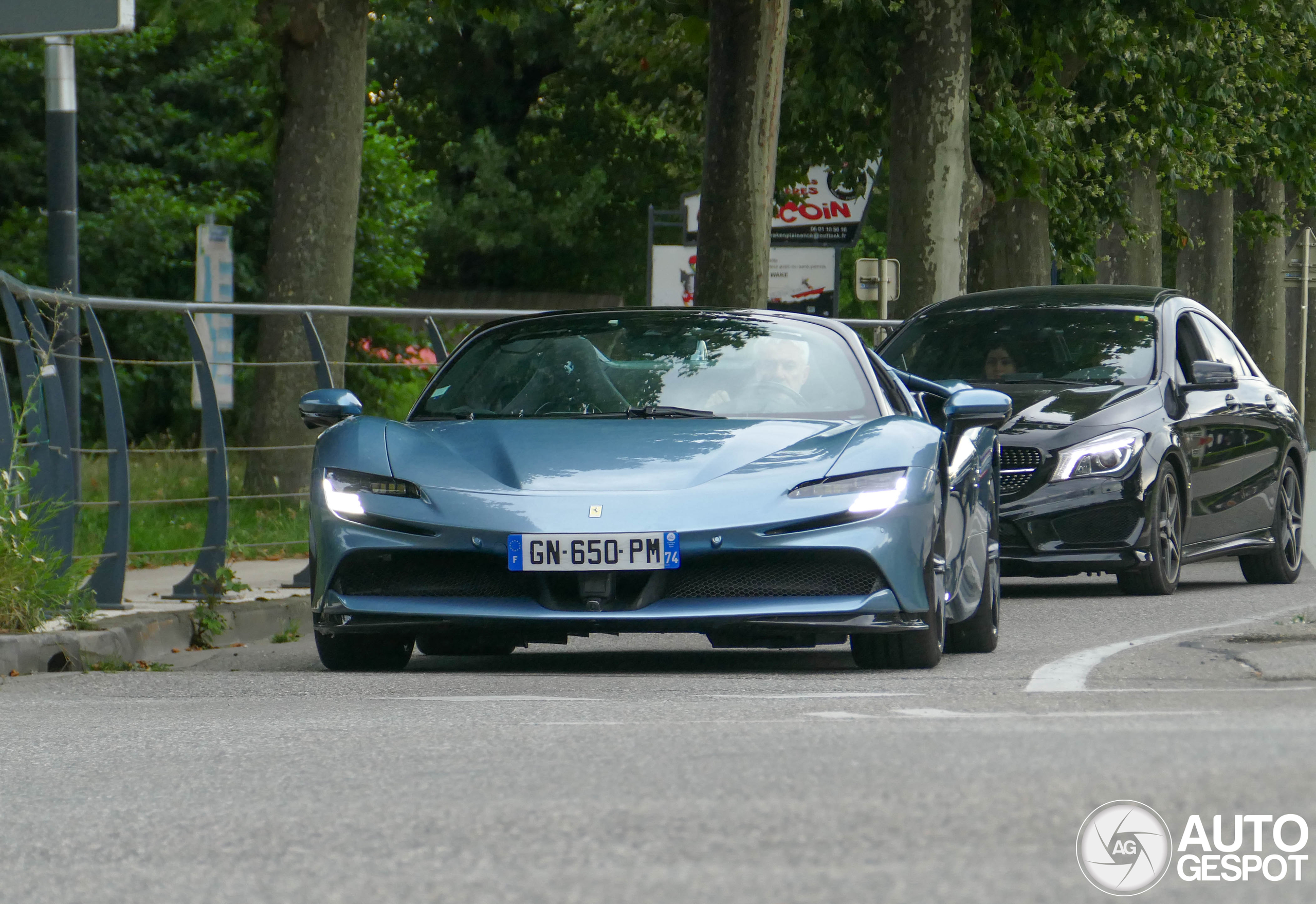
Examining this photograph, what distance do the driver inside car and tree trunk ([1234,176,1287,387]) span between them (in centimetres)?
2765

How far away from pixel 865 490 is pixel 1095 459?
173 inches

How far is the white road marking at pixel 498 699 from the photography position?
7.04 metres

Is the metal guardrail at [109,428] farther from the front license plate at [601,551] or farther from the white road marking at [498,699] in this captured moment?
the white road marking at [498,699]

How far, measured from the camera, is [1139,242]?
2966 cm

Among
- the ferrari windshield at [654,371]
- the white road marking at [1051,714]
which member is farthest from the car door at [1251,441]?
the white road marking at [1051,714]

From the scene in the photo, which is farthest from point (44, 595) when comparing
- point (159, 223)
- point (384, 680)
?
point (159, 223)

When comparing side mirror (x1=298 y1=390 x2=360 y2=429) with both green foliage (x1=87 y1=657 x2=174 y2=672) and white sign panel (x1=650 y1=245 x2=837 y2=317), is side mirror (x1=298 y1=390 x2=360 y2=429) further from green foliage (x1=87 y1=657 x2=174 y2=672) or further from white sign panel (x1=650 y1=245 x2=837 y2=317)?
white sign panel (x1=650 y1=245 x2=837 y2=317)

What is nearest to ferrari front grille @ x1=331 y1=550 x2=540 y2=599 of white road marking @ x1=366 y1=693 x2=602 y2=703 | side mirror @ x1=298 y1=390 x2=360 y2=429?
white road marking @ x1=366 y1=693 x2=602 y2=703

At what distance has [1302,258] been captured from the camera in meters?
33.5

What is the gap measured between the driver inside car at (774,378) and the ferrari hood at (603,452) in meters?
0.26

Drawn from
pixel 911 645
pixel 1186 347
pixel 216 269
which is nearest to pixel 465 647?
pixel 911 645

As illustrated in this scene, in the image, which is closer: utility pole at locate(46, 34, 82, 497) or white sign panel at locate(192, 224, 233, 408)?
utility pole at locate(46, 34, 82, 497)

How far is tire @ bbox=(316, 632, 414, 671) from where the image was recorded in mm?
8367

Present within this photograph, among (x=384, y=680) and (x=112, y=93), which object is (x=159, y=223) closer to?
(x=112, y=93)
